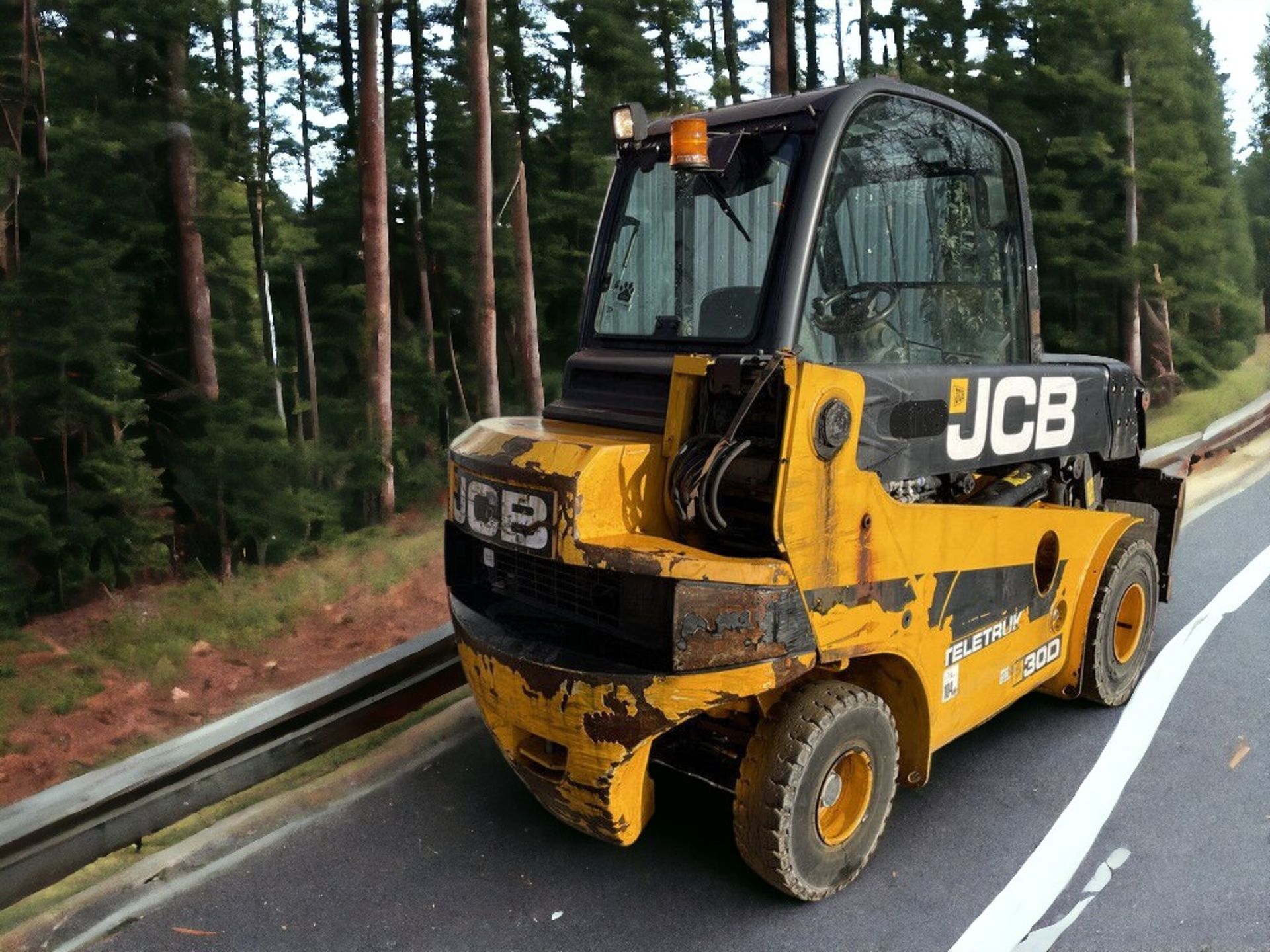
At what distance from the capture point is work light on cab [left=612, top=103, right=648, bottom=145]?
4.14 meters

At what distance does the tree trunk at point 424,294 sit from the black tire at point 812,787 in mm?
15231

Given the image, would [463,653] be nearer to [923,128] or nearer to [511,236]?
[923,128]

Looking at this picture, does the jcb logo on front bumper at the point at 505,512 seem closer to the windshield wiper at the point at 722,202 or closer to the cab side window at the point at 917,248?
the cab side window at the point at 917,248

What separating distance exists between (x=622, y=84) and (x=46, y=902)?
59.8ft

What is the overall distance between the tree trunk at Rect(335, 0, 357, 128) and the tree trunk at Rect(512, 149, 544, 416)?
117 inches

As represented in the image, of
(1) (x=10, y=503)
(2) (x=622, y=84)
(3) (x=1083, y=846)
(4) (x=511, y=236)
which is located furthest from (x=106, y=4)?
(3) (x=1083, y=846)

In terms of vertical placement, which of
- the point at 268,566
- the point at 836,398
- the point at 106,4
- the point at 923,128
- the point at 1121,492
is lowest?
the point at 268,566

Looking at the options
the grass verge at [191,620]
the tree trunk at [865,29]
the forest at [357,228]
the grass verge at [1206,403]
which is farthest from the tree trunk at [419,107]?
the tree trunk at [865,29]

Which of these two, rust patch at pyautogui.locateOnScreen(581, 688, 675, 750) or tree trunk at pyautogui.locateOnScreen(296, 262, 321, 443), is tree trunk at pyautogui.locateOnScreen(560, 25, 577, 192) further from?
rust patch at pyautogui.locateOnScreen(581, 688, 675, 750)

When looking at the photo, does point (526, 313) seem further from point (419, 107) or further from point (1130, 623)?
point (1130, 623)

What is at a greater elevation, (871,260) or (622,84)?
(622,84)

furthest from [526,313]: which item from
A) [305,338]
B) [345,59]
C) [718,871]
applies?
[718,871]

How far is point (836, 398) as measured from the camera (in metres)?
3.24

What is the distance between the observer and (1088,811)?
4.16 metres
